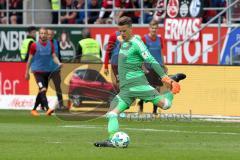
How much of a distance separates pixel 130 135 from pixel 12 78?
1087cm

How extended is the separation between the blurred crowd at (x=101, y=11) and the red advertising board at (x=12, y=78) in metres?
5.34

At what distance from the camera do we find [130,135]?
19188 mm

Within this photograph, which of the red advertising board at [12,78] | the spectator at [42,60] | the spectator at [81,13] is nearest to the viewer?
the spectator at [42,60]

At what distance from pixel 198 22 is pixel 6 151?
52.1 feet

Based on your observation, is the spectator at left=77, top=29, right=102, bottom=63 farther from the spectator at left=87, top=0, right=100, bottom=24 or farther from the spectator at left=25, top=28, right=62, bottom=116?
the spectator at left=87, top=0, right=100, bottom=24

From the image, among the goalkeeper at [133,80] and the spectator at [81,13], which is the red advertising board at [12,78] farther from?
the goalkeeper at [133,80]

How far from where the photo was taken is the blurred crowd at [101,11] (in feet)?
107

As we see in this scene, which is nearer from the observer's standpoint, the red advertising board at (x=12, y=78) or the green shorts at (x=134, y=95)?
the green shorts at (x=134, y=95)

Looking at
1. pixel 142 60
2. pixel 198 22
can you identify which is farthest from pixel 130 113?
pixel 142 60

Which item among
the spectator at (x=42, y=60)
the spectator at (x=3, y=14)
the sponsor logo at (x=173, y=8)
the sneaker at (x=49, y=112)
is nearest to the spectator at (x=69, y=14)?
the spectator at (x=3, y=14)

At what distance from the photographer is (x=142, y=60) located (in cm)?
1662

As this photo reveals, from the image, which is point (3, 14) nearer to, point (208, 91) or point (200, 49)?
point (200, 49)

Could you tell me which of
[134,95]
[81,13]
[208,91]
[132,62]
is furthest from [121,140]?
[81,13]

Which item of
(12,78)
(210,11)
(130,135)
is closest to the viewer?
(130,135)
